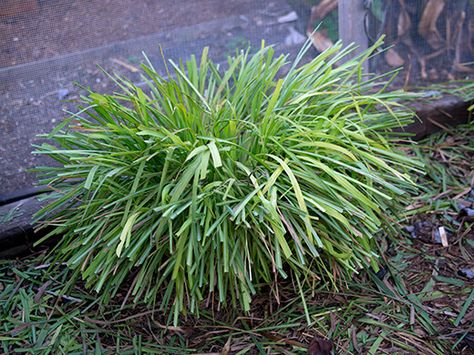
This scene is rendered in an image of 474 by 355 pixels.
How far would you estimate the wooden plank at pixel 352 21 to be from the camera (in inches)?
110

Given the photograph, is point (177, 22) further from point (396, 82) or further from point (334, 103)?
point (396, 82)

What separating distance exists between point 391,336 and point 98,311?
1.03 meters

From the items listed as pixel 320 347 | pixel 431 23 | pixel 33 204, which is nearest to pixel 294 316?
pixel 320 347

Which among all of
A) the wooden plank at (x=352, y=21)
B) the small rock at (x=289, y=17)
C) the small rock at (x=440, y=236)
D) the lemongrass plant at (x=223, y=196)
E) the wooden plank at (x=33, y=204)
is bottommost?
the small rock at (x=440, y=236)

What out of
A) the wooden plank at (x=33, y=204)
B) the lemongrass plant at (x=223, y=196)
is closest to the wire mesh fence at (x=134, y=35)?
the wooden plank at (x=33, y=204)

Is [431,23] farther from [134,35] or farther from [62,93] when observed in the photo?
[62,93]

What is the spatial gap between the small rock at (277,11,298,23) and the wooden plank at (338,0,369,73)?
8.7 inches

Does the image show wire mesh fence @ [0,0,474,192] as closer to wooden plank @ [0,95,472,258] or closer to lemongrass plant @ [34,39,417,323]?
wooden plank @ [0,95,472,258]

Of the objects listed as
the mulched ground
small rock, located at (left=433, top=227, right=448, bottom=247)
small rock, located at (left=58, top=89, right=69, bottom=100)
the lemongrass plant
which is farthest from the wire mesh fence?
small rock, located at (left=433, top=227, right=448, bottom=247)

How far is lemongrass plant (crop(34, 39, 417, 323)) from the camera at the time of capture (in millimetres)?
1777

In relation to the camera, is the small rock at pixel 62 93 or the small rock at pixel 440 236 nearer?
the small rock at pixel 440 236

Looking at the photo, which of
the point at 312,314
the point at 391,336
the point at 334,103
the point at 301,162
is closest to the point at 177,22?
the point at 334,103

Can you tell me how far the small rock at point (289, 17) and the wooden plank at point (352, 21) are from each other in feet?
0.73

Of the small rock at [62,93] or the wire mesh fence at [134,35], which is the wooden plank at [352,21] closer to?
the wire mesh fence at [134,35]
